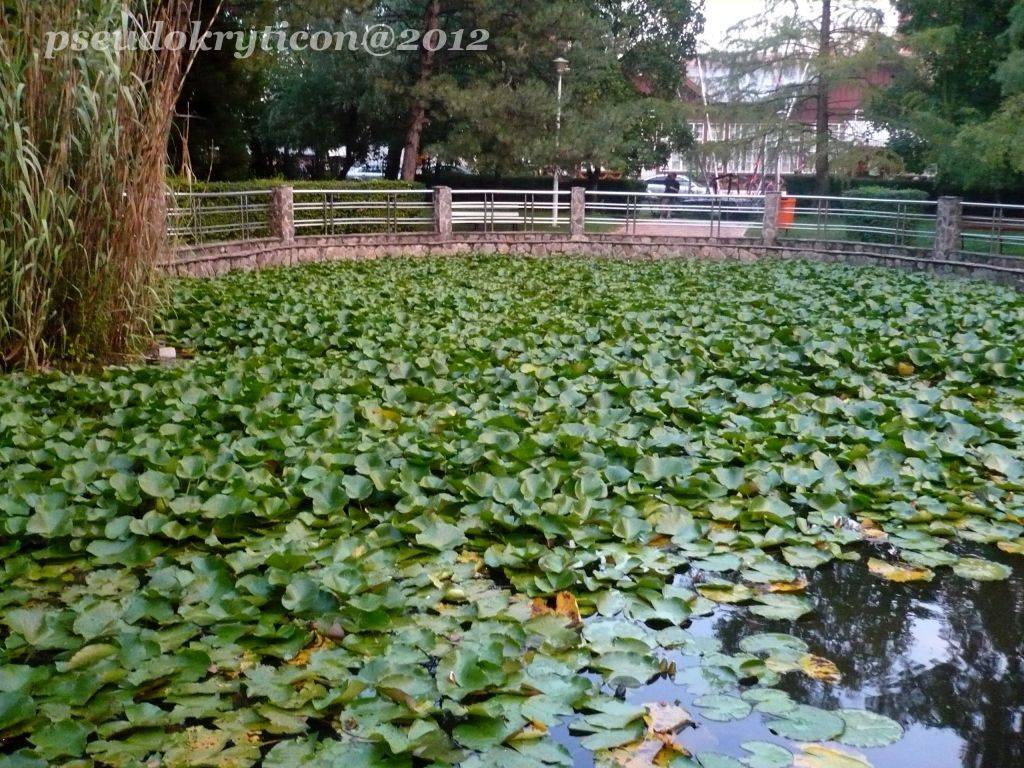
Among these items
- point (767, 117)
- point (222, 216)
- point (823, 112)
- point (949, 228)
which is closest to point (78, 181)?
point (222, 216)

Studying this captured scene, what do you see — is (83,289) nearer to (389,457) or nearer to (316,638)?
(389,457)

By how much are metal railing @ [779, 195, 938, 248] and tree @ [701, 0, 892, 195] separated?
4.06 m

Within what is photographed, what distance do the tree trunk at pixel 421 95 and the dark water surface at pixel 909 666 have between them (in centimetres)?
1554

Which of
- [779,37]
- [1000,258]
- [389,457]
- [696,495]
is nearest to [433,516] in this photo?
[389,457]

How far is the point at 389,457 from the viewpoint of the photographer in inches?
158

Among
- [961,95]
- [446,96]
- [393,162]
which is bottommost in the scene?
[393,162]

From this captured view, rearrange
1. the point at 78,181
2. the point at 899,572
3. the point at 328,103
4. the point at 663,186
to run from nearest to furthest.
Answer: the point at 899,572 < the point at 78,181 < the point at 328,103 < the point at 663,186

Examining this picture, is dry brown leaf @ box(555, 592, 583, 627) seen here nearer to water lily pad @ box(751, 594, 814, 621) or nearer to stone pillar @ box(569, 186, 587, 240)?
water lily pad @ box(751, 594, 814, 621)

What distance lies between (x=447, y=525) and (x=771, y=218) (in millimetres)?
12700

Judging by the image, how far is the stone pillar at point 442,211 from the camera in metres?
15.0

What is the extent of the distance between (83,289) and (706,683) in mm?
4536

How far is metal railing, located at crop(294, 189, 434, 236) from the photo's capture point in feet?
46.3

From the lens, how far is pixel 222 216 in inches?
483

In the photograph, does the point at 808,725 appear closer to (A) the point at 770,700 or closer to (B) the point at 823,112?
(A) the point at 770,700
